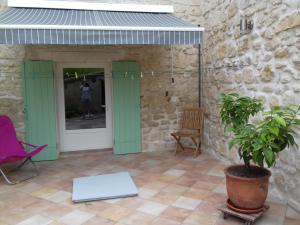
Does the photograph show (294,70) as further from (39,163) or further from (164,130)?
(39,163)

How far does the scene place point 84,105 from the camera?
748 cm

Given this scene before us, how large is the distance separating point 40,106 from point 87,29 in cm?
280

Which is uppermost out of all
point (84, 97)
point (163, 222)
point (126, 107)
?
point (84, 97)

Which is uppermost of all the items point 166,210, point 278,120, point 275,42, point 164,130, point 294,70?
point 275,42

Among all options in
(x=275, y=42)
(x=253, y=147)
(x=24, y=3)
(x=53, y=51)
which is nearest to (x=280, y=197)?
(x=253, y=147)

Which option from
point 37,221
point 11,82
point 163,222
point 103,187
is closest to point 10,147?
point 11,82

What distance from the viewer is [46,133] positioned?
704 centimetres

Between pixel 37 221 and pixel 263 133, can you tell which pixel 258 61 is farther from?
pixel 37 221

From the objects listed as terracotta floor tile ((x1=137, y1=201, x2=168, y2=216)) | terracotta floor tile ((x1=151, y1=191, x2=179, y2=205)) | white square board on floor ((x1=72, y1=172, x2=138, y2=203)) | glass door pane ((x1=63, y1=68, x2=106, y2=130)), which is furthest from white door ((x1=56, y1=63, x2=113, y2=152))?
terracotta floor tile ((x1=137, y1=201, x2=168, y2=216))

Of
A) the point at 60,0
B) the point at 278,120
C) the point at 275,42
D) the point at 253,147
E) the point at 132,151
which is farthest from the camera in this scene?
the point at 132,151

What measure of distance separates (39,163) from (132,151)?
232 cm

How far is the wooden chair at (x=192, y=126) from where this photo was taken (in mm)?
7187

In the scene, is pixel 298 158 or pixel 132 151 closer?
pixel 298 158

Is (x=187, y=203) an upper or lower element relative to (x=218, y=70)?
lower
